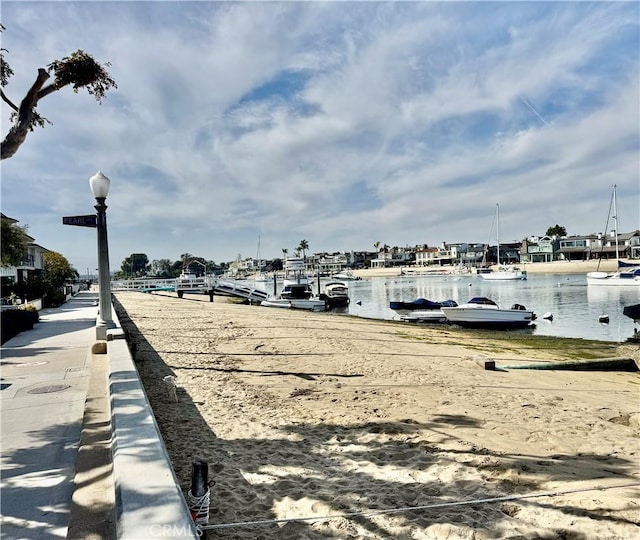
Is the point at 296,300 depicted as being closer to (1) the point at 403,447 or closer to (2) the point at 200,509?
(1) the point at 403,447

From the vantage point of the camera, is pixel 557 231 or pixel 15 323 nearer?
pixel 15 323

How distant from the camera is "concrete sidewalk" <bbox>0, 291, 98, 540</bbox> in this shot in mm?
3582

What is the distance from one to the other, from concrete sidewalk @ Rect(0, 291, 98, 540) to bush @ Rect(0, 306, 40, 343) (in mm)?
2845

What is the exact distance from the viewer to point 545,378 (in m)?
11.0

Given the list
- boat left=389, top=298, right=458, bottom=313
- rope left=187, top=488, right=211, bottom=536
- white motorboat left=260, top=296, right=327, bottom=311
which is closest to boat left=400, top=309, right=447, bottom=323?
boat left=389, top=298, right=458, bottom=313

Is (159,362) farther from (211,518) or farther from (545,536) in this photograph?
(545,536)

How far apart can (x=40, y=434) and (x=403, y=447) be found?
4.42 metres

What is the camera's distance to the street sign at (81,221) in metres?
9.59

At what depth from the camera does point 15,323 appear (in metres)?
14.6

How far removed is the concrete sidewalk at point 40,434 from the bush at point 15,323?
2845mm

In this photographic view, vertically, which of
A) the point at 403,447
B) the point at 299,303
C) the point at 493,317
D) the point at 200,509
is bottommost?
the point at 493,317

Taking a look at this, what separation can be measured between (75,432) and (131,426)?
1913 mm

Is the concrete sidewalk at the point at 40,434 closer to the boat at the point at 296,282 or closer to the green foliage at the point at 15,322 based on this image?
the green foliage at the point at 15,322

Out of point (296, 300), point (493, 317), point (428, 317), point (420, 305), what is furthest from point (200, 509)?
point (296, 300)
